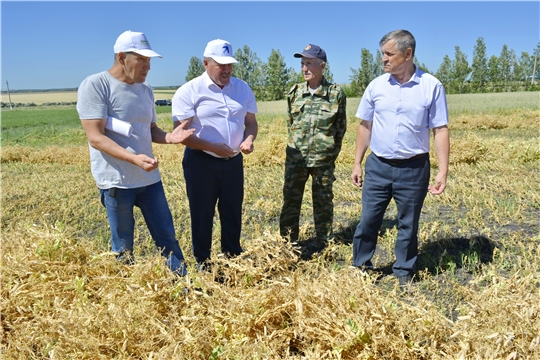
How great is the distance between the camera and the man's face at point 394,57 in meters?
3.49

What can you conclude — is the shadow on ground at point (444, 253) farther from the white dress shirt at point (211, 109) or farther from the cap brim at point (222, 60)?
the cap brim at point (222, 60)

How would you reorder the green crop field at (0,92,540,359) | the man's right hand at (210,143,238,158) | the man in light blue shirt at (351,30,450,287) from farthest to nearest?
the man's right hand at (210,143,238,158)
the man in light blue shirt at (351,30,450,287)
the green crop field at (0,92,540,359)

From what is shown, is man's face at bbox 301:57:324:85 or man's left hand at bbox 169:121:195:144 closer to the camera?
man's left hand at bbox 169:121:195:144

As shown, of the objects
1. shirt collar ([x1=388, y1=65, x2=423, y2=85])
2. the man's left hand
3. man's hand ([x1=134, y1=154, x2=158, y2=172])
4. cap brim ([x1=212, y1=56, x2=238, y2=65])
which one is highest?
cap brim ([x1=212, y1=56, x2=238, y2=65])

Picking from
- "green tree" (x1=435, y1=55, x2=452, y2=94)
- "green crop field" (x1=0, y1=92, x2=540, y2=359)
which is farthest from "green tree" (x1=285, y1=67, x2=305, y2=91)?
"green crop field" (x1=0, y1=92, x2=540, y2=359)

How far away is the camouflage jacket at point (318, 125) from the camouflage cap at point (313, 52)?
32cm

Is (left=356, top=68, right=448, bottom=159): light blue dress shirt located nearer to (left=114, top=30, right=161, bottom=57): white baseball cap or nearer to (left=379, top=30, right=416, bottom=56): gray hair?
(left=379, top=30, right=416, bottom=56): gray hair

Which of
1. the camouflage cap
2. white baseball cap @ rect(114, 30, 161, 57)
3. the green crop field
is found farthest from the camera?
the camouflage cap

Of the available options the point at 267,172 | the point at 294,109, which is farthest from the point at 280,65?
the point at 294,109

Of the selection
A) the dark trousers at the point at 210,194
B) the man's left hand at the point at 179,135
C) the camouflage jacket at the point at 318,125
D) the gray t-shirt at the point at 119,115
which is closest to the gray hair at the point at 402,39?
the camouflage jacket at the point at 318,125

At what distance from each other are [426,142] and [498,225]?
2.15m

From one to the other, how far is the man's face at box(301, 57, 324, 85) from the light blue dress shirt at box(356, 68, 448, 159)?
0.76 m

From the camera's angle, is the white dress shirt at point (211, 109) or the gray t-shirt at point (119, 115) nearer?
the gray t-shirt at point (119, 115)

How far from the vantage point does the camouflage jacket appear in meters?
4.52
